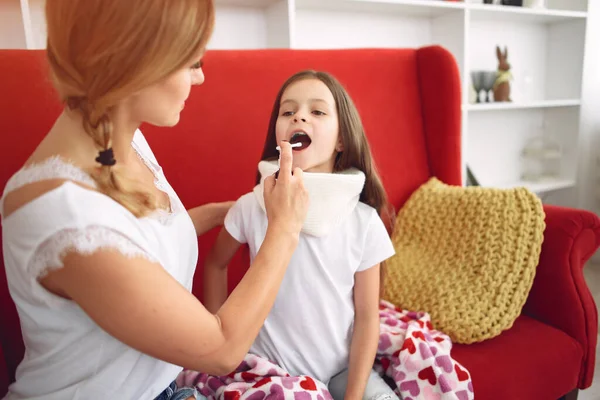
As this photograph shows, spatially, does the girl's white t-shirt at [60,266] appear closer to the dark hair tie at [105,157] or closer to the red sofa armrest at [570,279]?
the dark hair tie at [105,157]

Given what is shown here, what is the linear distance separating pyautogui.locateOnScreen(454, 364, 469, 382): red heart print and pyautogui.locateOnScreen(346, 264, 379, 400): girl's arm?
7.0 inches

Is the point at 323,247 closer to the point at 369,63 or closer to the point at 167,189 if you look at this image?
the point at 167,189

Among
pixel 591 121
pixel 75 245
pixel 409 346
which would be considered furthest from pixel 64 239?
pixel 591 121

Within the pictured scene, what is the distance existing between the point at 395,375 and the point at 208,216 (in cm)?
53

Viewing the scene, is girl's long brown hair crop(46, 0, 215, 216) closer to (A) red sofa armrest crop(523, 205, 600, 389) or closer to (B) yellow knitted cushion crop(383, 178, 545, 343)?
(B) yellow knitted cushion crop(383, 178, 545, 343)

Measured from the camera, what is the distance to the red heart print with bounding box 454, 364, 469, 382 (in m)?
0.98

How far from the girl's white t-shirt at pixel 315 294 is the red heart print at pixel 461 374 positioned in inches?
8.9

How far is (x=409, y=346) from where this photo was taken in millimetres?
1016

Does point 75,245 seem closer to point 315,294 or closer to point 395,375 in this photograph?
point 315,294

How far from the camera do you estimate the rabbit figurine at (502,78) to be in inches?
96.5

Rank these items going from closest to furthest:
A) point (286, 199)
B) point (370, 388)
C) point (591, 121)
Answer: point (286, 199) < point (370, 388) < point (591, 121)

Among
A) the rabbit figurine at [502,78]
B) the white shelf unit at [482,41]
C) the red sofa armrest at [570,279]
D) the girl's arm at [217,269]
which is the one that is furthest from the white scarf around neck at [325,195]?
the rabbit figurine at [502,78]

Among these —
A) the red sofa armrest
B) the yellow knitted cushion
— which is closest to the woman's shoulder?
the yellow knitted cushion

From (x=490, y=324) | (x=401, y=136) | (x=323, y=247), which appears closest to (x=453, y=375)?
(x=490, y=324)
